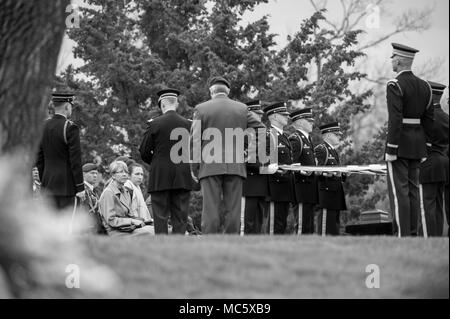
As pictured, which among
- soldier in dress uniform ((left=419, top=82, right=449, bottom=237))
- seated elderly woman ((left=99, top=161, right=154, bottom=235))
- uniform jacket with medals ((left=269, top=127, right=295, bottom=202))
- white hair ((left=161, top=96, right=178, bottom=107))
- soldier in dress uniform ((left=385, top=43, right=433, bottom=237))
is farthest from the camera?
seated elderly woman ((left=99, top=161, right=154, bottom=235))

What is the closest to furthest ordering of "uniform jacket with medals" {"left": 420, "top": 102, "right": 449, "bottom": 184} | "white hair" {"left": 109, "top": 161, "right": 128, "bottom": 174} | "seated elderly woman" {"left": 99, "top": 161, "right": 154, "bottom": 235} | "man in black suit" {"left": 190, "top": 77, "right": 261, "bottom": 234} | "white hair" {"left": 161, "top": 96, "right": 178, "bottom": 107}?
"man in black suit" {"left": 190, "top": 77, "right": 261, "bottom": 234}, "uniform jacket with medals" {"left": 420, "top": 102, "right": 449, "bottom": 184}, "white hair" {"left": 161, "top": 96, "right": 178, "bottom": 107}, "seated elderly woman" {"left": 99, "top": 161, "right": 154, "bottom": 235}, "white hair" {"left": 109, "top": 161, "right": 128, "bottom": 174}

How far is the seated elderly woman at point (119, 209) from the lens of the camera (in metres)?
13.7

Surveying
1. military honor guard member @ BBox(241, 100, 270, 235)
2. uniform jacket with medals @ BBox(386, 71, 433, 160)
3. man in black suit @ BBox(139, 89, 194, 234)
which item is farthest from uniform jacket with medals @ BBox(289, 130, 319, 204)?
uniform jacket with medals @ BBox(386, 71, 433, 160)

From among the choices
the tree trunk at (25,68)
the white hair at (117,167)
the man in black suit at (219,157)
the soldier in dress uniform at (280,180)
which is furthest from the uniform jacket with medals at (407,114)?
the white hair at (117,167)

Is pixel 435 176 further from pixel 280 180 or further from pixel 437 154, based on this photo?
pixel 280 180

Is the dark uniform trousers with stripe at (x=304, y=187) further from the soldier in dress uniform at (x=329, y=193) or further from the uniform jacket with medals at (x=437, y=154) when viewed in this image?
the uniform jacket with medals at (x=437, y=154)

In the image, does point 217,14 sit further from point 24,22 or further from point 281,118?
point 24,22

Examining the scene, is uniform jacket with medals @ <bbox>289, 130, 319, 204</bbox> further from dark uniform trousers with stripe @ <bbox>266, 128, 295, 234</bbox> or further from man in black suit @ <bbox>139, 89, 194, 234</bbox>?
man in black suit @ <bbox>139, 89, 194, 234</bbox>

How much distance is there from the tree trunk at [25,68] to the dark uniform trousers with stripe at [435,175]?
5549 mm

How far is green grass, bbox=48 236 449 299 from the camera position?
7047 mm

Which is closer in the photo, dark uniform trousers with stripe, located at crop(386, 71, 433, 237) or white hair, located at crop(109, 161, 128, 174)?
dark uniform trousers with stripe, located at crop(386, 71, 433, 237)

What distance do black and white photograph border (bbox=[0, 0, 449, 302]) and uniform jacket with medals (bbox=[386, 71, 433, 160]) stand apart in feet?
0.06

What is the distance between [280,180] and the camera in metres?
13.4

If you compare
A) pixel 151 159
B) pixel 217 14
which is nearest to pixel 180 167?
pixel 151 159
